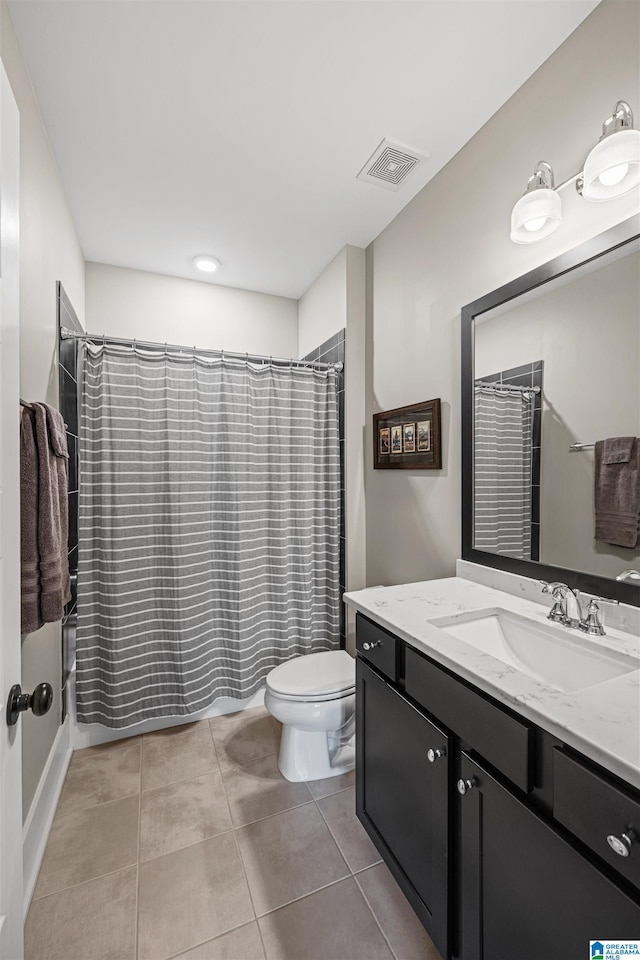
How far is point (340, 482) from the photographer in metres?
2.50

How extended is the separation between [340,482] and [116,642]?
1.40m

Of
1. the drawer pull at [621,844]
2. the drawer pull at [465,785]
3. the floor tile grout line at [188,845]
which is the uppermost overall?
the drawer pull at [621,844]

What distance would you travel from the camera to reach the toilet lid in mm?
1811

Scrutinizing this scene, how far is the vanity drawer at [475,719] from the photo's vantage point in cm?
83

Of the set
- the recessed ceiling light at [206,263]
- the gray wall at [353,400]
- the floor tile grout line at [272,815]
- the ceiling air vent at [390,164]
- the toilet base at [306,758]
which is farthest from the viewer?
the recessed ceiling light at [206,263]

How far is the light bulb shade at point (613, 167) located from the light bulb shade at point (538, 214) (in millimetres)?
92

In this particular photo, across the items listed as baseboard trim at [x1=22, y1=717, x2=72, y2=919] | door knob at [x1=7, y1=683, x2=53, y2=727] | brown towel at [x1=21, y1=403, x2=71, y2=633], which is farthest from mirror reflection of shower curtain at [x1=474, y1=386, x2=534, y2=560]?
baseboard trim at [x1=22, y1=717, x2=72, y2=919]

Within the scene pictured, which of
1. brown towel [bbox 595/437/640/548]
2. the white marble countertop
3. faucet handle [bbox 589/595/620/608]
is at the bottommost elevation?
the white marble countertop

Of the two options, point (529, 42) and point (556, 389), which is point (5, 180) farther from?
point (529, 42)

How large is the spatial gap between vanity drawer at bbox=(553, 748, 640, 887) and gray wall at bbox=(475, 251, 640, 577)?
0.63 metres

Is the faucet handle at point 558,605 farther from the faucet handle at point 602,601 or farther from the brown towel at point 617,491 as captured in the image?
the brown towel at point 617,491

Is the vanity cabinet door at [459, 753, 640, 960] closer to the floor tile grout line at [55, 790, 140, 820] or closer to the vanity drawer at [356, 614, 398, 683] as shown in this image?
the vanity drawer at [356, 614, 398, 683]

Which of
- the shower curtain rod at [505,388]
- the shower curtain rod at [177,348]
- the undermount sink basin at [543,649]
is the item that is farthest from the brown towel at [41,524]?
the shower curtain rod at [505,388]

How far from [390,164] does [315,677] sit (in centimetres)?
222
